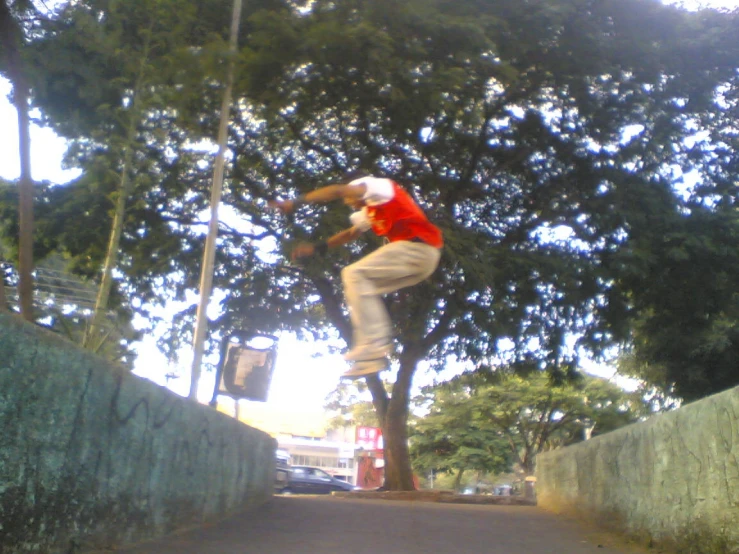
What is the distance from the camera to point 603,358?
755 inches

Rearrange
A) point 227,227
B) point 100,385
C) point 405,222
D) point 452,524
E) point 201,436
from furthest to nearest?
point 227,227
point 452,524
point 201,436
point 100,385
point 405,222

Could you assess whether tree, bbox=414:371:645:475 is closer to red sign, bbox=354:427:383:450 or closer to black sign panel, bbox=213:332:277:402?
red sign, bbox=354:427:383:450

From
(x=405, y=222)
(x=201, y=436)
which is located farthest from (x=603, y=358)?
(x=405, y=222)

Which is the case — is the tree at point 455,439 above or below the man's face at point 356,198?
above

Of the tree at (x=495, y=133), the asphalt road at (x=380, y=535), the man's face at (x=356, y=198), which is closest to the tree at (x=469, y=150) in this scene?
the tree at (x=495, y=133)

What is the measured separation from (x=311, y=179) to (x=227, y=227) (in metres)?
3.04

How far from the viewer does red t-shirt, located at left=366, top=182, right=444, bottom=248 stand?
16.9ft

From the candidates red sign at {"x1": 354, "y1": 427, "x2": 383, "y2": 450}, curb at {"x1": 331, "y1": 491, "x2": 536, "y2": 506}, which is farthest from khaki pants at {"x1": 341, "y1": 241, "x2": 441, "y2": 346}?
red sign at {"x1": 354, "y1": 427, "x2": 383, "y2": 450}

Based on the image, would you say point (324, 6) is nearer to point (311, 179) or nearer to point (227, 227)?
point (311, 179)

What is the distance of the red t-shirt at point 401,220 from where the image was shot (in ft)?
16.9

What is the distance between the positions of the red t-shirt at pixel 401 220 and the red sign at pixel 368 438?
141ft

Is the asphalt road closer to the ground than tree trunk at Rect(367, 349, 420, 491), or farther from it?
closer to the ground

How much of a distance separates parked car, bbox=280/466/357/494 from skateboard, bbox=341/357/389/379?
25.2 meters

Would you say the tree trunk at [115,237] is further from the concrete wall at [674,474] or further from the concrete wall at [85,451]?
the concrete wall at [674,474]
